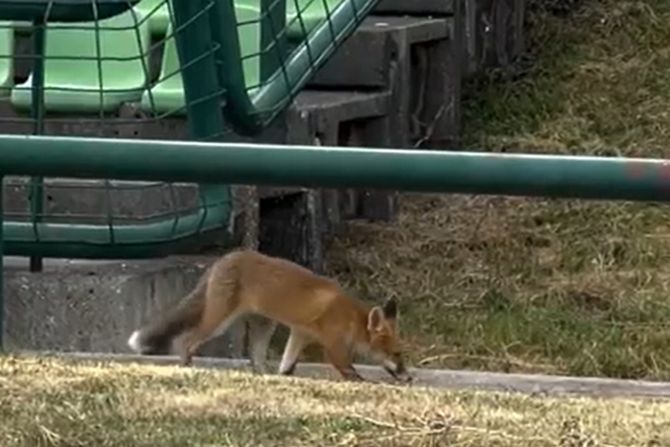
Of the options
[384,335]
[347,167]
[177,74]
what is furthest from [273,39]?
[347,167]

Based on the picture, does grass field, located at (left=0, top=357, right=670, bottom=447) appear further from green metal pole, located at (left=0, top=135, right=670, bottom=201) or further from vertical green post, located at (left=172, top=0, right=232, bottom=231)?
vertical green post, located at (left=172, top=0, right=232, bottom=231)

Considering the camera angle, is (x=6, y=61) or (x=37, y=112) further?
(x=6, y=61)

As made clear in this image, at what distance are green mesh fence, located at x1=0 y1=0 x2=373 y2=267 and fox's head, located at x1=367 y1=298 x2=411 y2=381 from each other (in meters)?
0.58

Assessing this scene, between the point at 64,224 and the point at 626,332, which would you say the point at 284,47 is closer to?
the point at 64,224

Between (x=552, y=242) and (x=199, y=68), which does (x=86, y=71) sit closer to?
(x=199, y=68)

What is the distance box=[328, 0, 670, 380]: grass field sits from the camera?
25.6ft

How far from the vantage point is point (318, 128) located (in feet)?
28.4

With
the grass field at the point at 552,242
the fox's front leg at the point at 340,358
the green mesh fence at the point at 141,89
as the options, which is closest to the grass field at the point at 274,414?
the fox's front leg at the point at 340,358

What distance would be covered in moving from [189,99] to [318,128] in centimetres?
180

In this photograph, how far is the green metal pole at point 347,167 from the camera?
3801 millimetres

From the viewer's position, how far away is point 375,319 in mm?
7285

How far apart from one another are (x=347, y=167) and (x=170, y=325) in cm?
319

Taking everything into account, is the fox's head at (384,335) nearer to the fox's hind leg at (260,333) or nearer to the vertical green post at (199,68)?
the fox's hind leg at (260,333)

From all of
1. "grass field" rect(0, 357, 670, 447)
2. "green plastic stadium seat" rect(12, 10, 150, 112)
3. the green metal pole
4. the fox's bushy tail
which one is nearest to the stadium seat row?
"green plastic stadium seat" rect(12, 10, 150, 112)
